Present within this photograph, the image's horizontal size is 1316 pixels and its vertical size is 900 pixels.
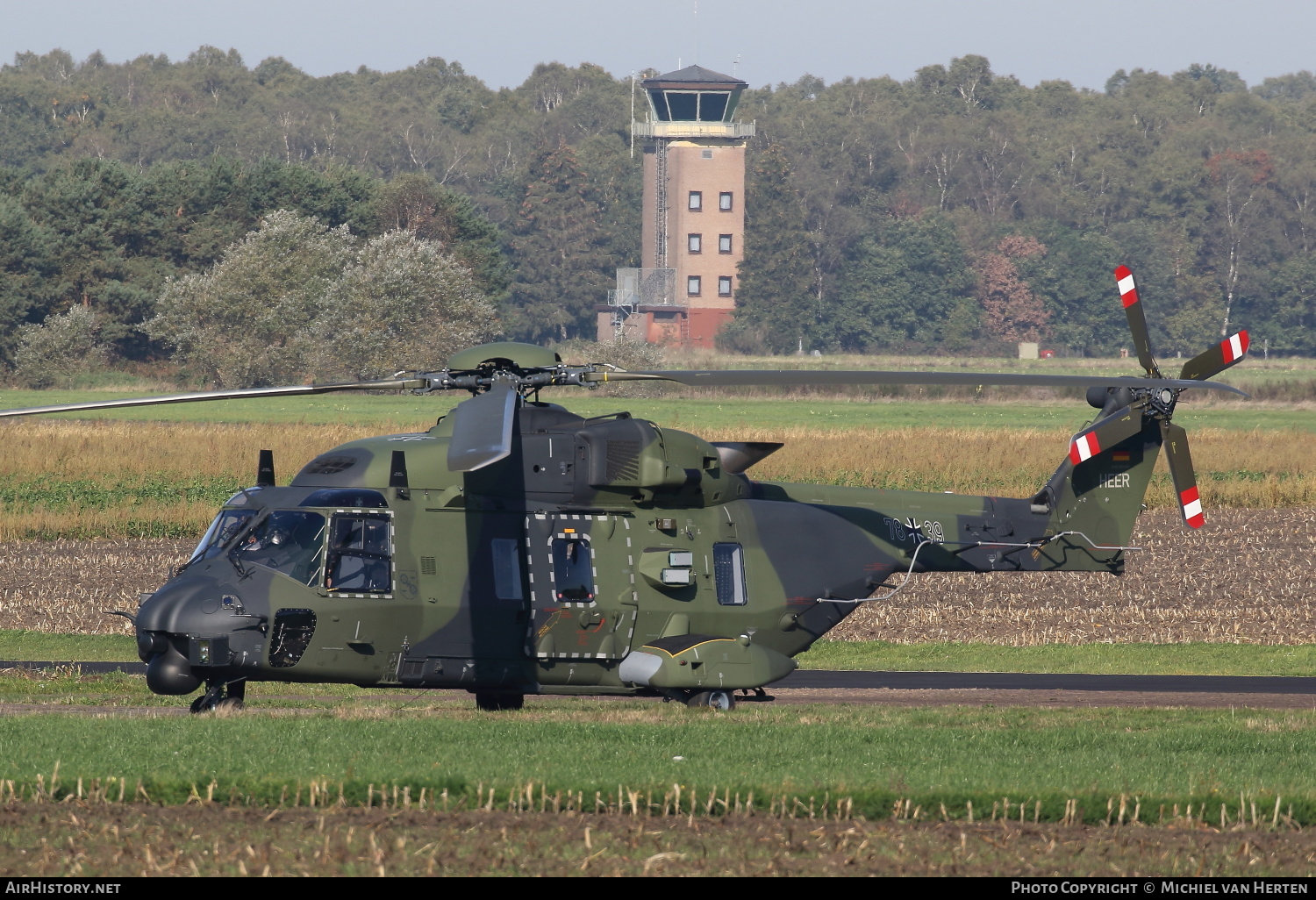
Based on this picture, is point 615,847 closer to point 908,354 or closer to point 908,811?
point 908,811

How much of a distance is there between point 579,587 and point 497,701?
178cm

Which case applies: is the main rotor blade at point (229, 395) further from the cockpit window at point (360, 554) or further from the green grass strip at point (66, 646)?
the green grass strip at point (66, 646)

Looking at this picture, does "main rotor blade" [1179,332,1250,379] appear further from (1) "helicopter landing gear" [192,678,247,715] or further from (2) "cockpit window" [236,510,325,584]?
(1) "helicopter landing gear" [192,678,247,715]

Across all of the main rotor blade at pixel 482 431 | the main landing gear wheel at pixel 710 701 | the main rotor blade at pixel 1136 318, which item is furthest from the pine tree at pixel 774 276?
the main rotor blade at pixel 482 431

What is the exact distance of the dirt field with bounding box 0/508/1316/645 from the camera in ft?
88.5

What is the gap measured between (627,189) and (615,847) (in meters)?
160

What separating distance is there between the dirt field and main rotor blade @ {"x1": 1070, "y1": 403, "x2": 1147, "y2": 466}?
5.92 meters

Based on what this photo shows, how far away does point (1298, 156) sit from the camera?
182 meters

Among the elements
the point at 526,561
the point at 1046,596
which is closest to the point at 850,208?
the point at 1046,596

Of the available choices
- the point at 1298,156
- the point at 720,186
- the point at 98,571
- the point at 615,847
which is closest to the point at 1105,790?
the point at 615,847

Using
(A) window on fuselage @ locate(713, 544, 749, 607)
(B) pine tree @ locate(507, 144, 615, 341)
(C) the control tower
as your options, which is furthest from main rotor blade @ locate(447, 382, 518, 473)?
(B) pine tree @ locate(507, 144, 615, 341)

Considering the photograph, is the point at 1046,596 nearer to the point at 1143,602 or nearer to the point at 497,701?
the point at 1143,602

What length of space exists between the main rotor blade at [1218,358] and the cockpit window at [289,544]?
988 centimetres

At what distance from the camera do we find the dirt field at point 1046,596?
27.0 meters
